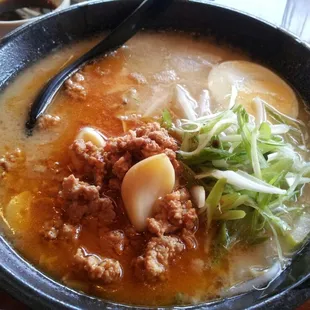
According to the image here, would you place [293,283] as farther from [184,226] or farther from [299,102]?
[299,102]

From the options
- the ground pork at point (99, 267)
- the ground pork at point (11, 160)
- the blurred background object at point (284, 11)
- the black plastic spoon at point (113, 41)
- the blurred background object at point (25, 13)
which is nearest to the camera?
the ground pork at point (99, 267)

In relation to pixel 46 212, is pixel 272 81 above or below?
above

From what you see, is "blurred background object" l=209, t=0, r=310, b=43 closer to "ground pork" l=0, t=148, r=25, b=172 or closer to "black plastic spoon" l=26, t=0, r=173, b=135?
"black plastic spoon" l=26, t=0, r=173, b=135

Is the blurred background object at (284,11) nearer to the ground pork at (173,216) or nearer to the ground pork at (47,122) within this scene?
the ground pork at (47,122)

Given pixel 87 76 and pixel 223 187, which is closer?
pixel 223 187

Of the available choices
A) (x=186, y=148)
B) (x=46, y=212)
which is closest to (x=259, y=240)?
(x=186, y=148)

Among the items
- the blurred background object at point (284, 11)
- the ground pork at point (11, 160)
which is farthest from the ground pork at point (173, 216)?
the blurred background object at point (284, 11)
